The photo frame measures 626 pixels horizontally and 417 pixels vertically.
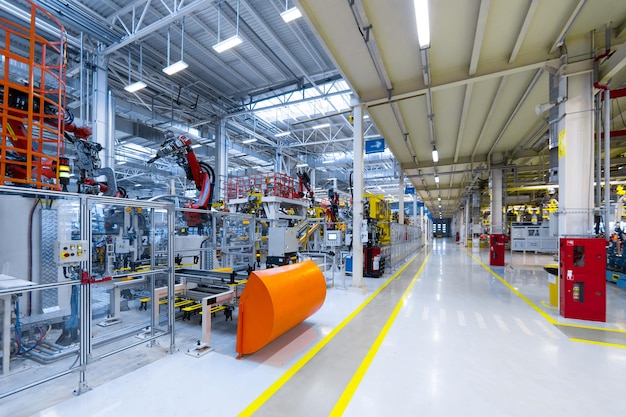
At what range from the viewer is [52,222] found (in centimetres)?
402

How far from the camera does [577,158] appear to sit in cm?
539

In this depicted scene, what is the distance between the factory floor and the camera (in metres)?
2.66

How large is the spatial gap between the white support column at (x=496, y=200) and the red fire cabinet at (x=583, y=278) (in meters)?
8.09

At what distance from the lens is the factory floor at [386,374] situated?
266cm

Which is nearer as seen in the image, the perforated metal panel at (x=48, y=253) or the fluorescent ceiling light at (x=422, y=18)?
the perforated metal panel at (x=48, y=253)

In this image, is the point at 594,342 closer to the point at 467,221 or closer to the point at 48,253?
the point at 48,253

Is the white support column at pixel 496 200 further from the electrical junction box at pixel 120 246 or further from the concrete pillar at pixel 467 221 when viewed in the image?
the electrical junction box at pixel 120 246

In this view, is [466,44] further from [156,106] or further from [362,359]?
[156,106]

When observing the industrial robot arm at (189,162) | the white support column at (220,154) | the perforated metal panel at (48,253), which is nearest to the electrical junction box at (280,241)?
the industrial robot arm at (189,162)

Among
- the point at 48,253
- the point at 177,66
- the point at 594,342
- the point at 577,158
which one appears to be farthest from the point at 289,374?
the point at 177,66

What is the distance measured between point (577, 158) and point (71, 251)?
27.4ft

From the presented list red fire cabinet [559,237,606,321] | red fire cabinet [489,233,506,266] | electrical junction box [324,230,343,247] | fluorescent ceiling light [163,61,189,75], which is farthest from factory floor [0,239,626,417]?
red fire cabinet [489,233,506,266]

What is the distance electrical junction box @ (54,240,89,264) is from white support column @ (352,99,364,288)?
5851 millimetres

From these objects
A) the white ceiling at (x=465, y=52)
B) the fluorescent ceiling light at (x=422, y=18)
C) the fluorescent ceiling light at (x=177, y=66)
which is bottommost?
the fluorescent ceiling light at (x=422, y=18)
